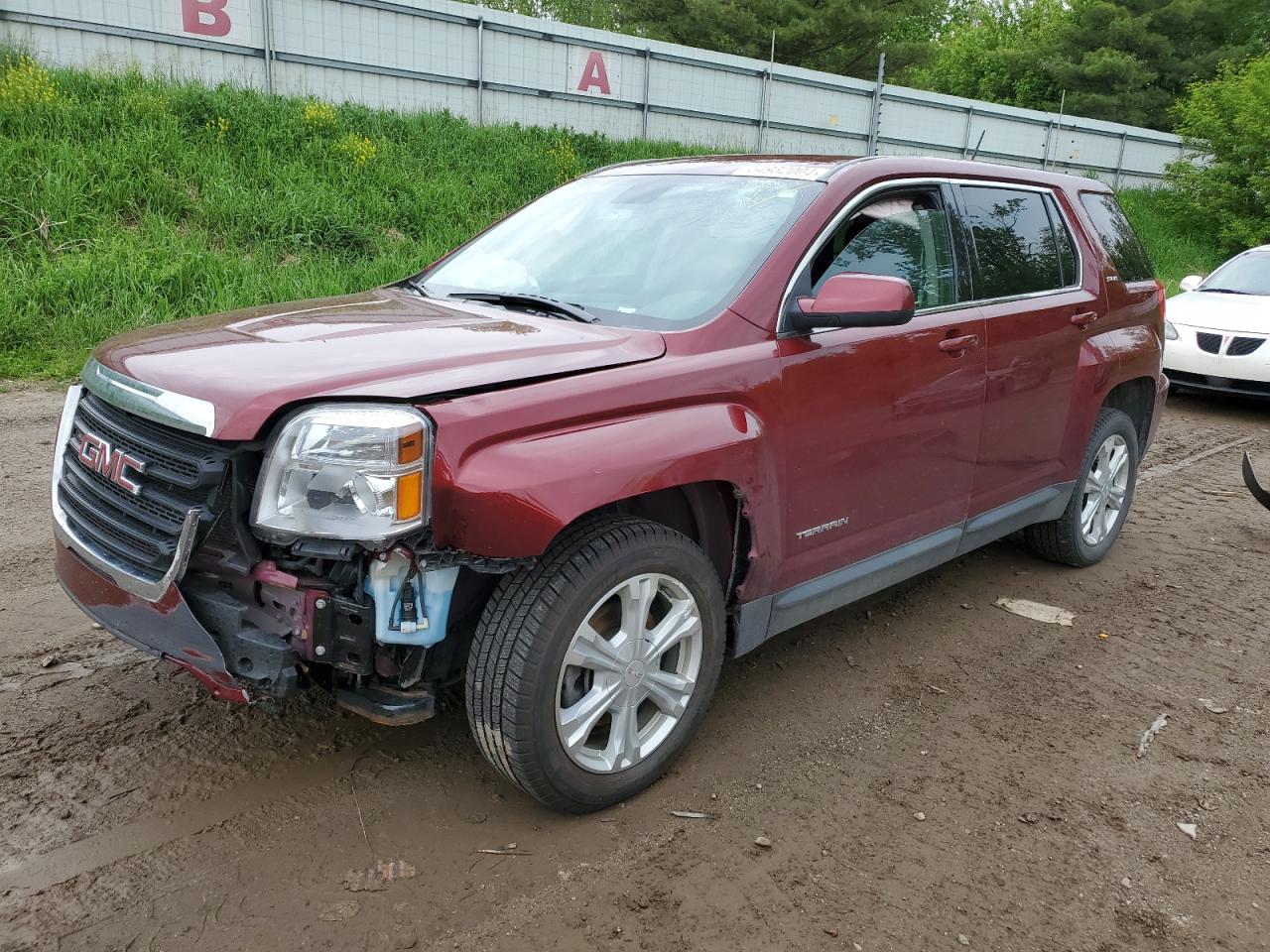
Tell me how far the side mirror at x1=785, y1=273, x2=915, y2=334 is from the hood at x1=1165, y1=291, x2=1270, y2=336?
7068mm

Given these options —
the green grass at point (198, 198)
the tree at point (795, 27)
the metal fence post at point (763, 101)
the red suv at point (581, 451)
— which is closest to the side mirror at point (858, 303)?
the red suv at point (581, 451)

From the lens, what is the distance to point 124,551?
2562 mm

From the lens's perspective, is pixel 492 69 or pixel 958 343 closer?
pixel 958 343

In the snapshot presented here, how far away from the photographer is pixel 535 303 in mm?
3254

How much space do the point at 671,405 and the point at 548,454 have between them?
451mm

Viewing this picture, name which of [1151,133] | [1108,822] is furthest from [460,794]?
[1151,133]

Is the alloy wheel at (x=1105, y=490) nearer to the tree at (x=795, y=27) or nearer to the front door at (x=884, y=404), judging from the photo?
the front door at (x=884, y=404)

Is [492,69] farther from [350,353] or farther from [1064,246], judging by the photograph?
[350,353]

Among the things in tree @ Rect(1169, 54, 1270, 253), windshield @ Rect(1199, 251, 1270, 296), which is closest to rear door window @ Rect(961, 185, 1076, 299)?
windshield @ Rect(1199, 251, 1270, 296)

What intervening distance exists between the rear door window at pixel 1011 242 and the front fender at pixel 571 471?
162 centimetres

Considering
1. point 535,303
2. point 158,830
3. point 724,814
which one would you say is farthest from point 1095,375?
point 158,830

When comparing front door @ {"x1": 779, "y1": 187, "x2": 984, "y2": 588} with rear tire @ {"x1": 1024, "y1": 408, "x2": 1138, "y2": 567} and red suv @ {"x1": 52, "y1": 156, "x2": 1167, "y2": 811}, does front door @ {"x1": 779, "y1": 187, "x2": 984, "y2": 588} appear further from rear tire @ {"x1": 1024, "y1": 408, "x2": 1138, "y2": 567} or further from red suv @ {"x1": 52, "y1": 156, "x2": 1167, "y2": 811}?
rear tire @ {"x1": 1024, "y1": 408, "x2": 1138, "y2": 567}

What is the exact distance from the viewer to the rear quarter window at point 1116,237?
4.76 m

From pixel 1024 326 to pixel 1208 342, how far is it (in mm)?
6211
